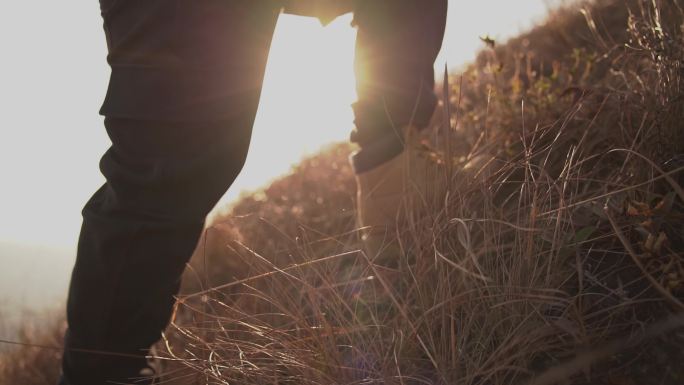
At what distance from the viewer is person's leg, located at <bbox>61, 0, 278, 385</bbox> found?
0.95 meters

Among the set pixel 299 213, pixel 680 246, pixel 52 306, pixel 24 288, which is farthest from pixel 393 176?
pixel 52 306

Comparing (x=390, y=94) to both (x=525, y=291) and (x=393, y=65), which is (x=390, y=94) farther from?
(x=525, y=291)

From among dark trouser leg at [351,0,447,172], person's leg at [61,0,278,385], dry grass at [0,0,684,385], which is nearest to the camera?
dry grass at [0,0,684,385]

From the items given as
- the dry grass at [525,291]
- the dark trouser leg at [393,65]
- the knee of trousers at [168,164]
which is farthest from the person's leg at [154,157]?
the dark trouser leg at [393,65]

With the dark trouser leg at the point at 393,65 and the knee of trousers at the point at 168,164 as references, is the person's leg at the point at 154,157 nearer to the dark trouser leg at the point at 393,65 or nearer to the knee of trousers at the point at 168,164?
the knee of trousers at the point at 168,164

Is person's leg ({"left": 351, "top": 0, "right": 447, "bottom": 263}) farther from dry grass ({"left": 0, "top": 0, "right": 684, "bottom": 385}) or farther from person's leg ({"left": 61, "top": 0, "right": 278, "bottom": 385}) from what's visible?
person's leg ({"left": 61, "top": 0, "right": 278, "bottom": 385})

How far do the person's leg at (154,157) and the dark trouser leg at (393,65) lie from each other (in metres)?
0.40

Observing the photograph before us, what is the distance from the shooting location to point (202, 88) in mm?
975

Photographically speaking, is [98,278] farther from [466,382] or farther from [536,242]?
[536,242]

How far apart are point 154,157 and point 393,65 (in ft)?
2.22

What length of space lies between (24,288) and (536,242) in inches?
99.7

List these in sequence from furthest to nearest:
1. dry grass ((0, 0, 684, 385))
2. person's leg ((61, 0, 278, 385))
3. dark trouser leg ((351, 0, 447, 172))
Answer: dark trouser leg ((351, 0, 447, 172)) < person's leg ((61, 0, 278, 385)) < dry grass ((0, 0, 684, 385))

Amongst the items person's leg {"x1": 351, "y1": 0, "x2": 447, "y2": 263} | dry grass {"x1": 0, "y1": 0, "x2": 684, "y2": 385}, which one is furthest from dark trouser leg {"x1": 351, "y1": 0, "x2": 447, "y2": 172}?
dry grass {"x1": 0, "y1": 0, "x2": 684, "y2": 385}

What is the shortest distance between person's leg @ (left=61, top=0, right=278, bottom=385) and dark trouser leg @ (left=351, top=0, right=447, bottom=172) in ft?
1.32
